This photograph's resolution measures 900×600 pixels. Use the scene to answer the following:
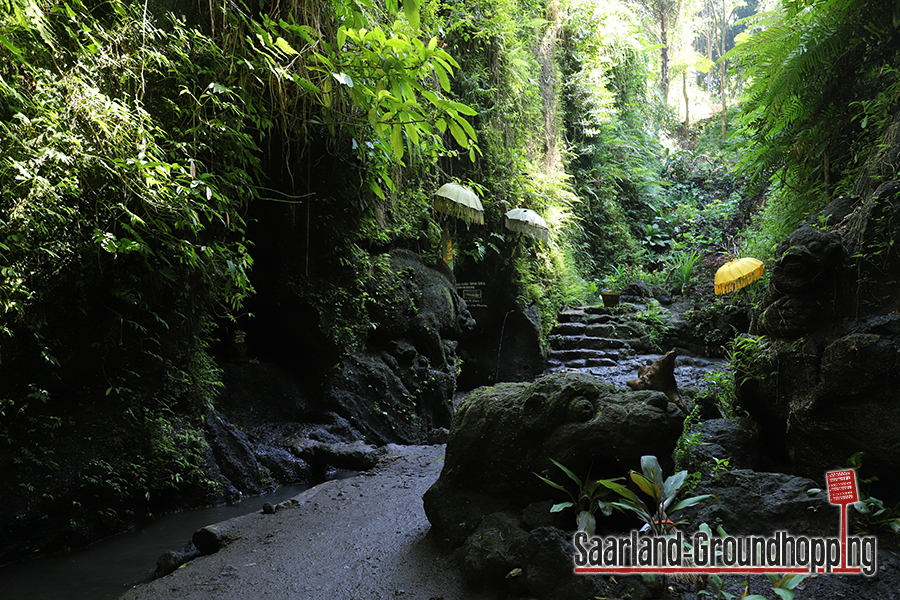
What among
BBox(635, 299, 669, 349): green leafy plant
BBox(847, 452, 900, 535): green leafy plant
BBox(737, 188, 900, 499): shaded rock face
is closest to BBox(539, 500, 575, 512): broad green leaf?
BBox(847, 452, 900, 535): green leafy plant

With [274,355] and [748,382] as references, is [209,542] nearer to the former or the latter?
[274,355]

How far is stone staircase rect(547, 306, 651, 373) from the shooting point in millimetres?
10188

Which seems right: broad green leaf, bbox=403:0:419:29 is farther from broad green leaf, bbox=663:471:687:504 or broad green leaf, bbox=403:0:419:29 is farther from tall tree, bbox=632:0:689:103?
tall tree, bbox=632:0:689:103

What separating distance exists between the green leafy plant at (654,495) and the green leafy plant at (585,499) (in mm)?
116

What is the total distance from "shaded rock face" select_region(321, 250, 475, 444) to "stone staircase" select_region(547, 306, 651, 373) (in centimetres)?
352

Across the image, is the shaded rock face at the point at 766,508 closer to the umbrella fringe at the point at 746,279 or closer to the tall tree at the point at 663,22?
the umbrella fringe at the point at 746,279

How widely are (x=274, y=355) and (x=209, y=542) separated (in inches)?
129

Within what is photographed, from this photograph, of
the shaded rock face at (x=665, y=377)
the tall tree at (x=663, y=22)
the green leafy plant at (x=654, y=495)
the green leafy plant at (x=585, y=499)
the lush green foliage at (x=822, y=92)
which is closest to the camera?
the green leafy plant at (x=654, y=495)

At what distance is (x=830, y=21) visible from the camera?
4090 millimetres

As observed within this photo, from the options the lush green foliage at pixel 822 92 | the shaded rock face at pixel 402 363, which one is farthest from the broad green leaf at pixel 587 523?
the shaded rock face at pixel 402 363

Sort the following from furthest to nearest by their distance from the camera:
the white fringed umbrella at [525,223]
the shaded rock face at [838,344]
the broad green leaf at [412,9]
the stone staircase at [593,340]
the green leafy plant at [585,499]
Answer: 1. the stone staircase at [593,340]
2. the white fringed umbrella at [525,223]
3. the shaded rock face at [838,344]
4. the green leafy plant at [585,499]
5. the broad green leaf at [412,9]

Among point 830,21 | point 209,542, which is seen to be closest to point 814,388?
point 830,21

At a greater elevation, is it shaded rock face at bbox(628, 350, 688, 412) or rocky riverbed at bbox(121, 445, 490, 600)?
shaded rock face at bbox(628, 350, 688, 412)

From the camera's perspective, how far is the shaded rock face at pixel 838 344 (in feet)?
9.77
